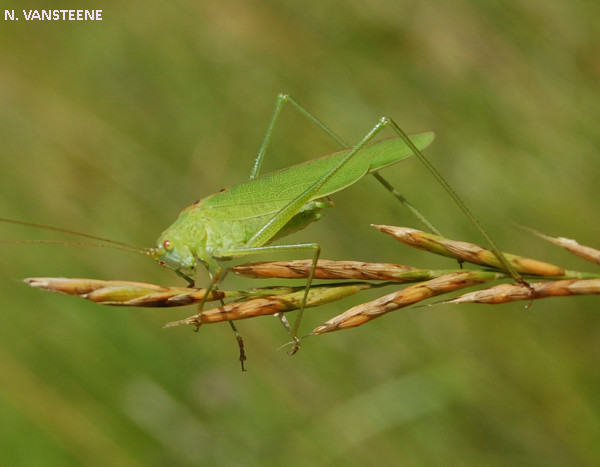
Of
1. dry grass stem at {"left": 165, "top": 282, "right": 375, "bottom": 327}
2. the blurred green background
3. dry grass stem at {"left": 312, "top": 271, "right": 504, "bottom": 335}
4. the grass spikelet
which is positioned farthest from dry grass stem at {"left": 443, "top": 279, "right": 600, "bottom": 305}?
the grass spikelet

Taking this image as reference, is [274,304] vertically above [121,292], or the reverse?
[121,292]

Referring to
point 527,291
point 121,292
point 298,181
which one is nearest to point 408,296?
point 527,291

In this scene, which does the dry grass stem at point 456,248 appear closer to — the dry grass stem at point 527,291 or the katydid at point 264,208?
the dry grass stem at point 527,291

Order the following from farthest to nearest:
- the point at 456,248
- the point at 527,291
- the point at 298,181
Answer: the point at 298,181 → the point at 456,248 → the point at 527,291

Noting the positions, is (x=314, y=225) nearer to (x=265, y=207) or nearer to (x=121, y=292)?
(x=265, y=207)

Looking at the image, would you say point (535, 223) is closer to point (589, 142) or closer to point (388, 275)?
point (589, 142)

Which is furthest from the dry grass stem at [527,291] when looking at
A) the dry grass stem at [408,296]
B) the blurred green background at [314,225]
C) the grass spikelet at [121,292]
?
the grass spikelet at [121,292]

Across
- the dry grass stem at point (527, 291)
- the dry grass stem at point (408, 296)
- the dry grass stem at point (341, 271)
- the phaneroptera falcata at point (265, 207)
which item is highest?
the phaneroptera falcata at point (265, 207)
